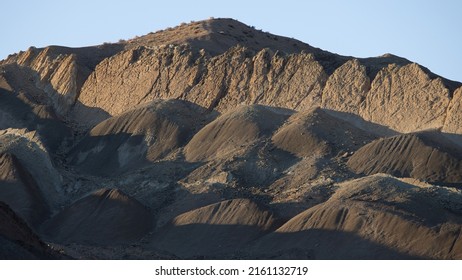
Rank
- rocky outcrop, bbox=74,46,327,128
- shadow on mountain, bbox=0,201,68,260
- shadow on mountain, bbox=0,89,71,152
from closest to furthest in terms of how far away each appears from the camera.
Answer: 1. shadow on mountain, bbox=0,201,68,260
2. rocky outcrop, bbox=74,46,327,128
3. shadow on mountain, bbox=0,89,71,152

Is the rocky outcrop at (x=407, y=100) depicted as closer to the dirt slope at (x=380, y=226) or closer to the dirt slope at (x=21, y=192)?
the dirt slope at (x=380, y=226)

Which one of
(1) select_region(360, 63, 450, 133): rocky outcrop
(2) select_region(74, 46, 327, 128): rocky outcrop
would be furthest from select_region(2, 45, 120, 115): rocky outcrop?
(1) select_region(360, 63, 450, 133): rocky outcrop

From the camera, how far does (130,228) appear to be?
5406 centimetres

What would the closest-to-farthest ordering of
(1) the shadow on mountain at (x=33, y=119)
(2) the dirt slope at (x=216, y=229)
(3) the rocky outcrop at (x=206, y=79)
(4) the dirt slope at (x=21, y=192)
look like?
1. (2) the dirt slope at (x=216, y=229)
2. (4) the dirt slope at (x=21, y=192)
3. (3) the rocky outcrop at (x=206, y=79)
4. (1) the shadow on mountain at (x=33, y=119)

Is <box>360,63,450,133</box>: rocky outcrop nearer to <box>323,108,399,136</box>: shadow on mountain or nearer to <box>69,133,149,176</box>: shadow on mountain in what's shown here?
<box>323,108,399,136</box>: shadow on mountain

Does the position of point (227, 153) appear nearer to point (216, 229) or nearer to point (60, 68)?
point (216, 229)

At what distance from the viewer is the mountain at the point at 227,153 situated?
1903 inches

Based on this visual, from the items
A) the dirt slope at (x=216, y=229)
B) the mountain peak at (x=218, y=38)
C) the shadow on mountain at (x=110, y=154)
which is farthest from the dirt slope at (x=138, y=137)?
the dirt slope at (x=216, y=229)

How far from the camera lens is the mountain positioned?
4834cm

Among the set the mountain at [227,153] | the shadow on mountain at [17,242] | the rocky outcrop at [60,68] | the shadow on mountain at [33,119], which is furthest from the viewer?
the rocky outcrop at [60,68]

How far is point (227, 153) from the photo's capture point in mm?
59406

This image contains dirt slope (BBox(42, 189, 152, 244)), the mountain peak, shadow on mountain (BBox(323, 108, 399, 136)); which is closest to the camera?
dirt slope (BBox(42, 189, 152, 244))

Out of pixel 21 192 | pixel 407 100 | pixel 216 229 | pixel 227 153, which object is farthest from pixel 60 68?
pixel 216 229
